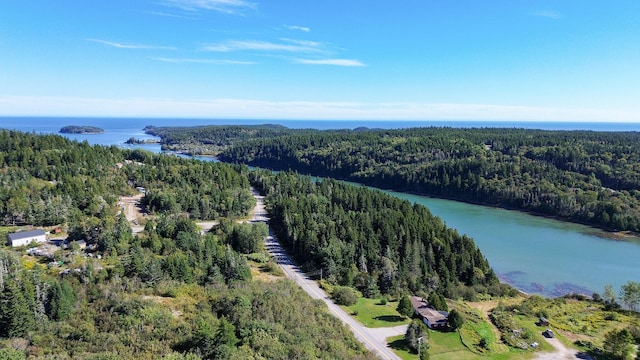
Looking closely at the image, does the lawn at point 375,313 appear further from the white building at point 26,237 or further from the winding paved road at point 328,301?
the white building at point 26,237

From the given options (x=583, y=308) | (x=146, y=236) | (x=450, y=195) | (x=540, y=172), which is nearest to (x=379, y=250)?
(x=583, y=308)

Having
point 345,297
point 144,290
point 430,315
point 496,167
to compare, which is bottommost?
point 430,315

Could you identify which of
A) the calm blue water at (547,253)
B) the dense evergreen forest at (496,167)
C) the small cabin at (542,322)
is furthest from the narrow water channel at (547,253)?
the small cabin at (542,322)

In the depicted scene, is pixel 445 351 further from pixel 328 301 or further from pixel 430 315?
pixel 328 301

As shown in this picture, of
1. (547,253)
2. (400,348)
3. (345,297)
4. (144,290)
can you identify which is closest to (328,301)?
(345,297)

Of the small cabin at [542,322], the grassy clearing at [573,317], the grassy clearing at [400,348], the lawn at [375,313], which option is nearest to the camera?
the grassy clearing at [400,348]

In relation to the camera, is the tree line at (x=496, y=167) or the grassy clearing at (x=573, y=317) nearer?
the grassy clearing at (x=573, y=317)
